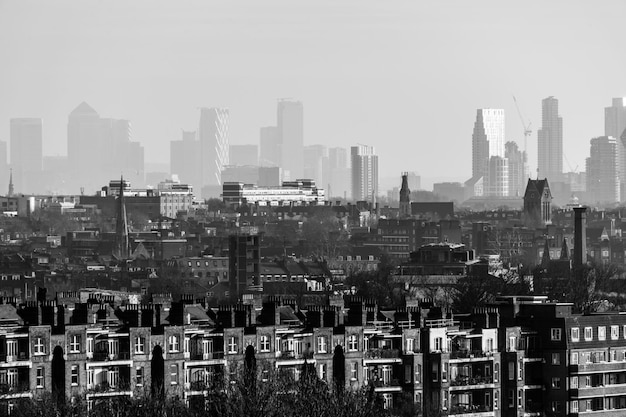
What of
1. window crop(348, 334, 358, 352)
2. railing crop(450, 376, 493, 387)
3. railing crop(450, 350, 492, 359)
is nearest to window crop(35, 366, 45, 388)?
window crop(348, 334, 358, 352)

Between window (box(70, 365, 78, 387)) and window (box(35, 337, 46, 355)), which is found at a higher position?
window (box(35, 337, 46, 355))

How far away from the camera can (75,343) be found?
204 feet

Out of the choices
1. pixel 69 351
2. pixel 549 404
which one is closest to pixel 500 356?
pixel 549 404

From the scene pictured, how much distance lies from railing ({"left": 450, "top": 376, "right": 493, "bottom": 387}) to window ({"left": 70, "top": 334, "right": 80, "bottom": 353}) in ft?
35.2

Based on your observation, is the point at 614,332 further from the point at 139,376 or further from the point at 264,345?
the point at 139,376

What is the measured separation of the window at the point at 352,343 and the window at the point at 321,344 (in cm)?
71

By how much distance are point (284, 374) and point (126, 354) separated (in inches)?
151

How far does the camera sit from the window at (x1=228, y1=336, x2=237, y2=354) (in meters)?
64.8

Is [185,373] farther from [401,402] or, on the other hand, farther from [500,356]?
[500,356]

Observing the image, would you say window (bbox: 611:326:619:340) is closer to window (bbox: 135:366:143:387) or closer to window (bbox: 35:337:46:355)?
window (bbox: 135:366:143:387)

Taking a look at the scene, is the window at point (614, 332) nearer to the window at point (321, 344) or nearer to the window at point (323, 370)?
the window at point (321, 344)

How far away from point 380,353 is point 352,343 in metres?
0.79

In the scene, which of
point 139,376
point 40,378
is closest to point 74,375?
point 40,378

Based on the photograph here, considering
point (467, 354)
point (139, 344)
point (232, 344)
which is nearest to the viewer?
point (139, 344)
